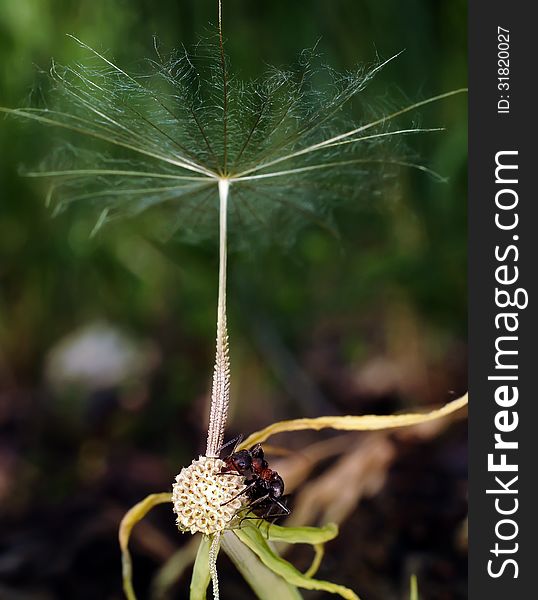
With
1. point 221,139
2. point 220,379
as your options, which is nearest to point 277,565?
point 220,379

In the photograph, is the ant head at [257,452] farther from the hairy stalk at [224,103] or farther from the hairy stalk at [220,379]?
the hairy stalk at [224,103]

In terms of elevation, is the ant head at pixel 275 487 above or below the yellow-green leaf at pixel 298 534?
above

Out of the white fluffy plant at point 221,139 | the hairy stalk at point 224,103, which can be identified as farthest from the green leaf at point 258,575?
the hairy stalk at point 224,103

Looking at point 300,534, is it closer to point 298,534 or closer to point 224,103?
point 298,534

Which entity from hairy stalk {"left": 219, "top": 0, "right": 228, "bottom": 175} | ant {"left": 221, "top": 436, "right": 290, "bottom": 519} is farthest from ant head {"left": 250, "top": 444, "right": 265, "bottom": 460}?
hairy stalk {"left": 219, "top": 0, "right": 228, "bottom": 175}

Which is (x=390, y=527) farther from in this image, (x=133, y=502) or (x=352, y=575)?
(x=133, y=502)

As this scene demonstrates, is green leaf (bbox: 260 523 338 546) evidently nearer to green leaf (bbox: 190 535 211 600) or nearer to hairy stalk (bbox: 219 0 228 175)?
green leaf (bbox: 190 535 211 600)

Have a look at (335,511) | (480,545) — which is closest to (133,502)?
(335,511)
